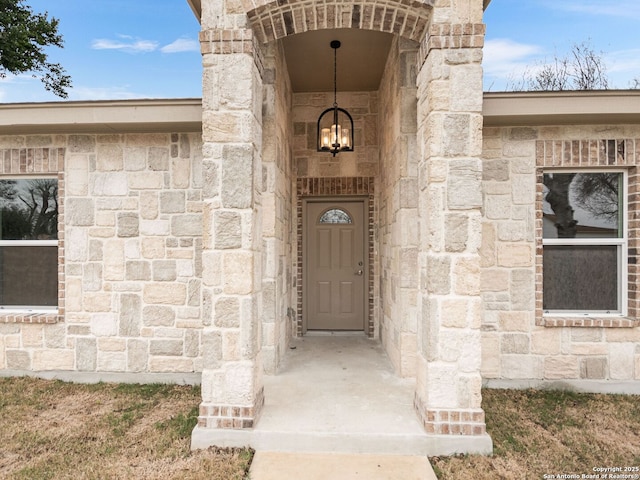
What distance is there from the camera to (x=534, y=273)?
3.59m

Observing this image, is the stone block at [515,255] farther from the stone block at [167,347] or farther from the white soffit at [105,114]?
the stone block at [167,347]

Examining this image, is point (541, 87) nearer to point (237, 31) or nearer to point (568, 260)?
point (568, 260)

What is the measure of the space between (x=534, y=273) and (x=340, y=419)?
2373 mm

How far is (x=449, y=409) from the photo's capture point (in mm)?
2492

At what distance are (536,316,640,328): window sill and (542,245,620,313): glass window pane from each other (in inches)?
5.9

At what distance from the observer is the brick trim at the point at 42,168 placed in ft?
12.3

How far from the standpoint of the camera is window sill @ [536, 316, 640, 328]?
3.52 m

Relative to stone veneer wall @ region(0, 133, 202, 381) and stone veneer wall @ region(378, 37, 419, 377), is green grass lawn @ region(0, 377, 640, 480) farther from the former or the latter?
stone veneer wall @ region(378, 37, 419, 377)

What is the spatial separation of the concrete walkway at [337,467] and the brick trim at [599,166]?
211 cm

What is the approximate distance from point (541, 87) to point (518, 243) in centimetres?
963

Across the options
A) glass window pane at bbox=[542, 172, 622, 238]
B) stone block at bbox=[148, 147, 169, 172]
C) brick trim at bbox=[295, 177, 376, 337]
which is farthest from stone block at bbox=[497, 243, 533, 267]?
stone block at bbox=[148, 147, 169, 172]

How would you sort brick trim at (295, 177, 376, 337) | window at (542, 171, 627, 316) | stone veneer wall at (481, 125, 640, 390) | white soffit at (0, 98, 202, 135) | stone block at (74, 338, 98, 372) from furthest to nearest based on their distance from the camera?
brick trim at (295, 177, 376, 337) < stone block at (74, 338, 98, 372) < window at (542, 171, 627, 316) < stone veneer wall at (481, 125, 640, 390) < white soffit at (0, 98, 202, 135)

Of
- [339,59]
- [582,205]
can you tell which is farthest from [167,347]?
[582,205]

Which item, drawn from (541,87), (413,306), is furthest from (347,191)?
(541,87)
